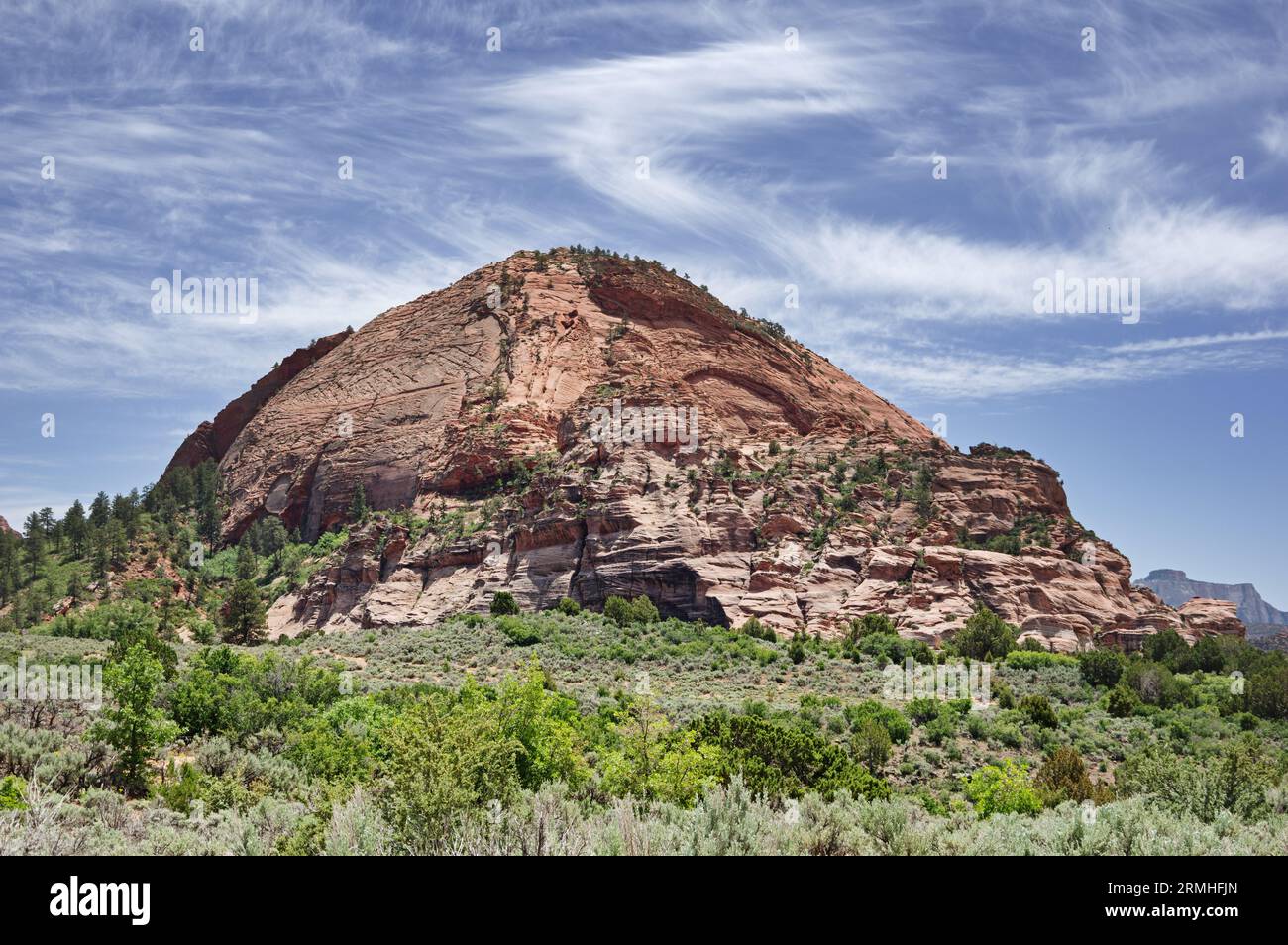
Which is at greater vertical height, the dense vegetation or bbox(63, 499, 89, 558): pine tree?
bbox(63, 499, 89, 558): pine tree

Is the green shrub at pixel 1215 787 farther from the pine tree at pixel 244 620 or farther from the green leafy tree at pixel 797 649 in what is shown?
the pine tree at pixel 244 620

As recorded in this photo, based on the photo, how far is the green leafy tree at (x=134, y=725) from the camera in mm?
15359

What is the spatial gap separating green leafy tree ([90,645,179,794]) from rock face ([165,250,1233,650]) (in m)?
34.6

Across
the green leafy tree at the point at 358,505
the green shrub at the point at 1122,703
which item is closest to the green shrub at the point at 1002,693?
the green shrub at the point at 1122,703

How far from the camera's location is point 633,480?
55906 mm

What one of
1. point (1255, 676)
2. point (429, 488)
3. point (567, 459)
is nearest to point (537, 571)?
point (567, 459)

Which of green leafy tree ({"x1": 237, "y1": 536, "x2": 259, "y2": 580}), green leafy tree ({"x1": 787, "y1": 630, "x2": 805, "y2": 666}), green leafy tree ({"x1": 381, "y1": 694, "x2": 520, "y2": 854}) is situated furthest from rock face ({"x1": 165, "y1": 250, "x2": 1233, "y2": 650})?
green leafy tree ({"x1": 381, "y1": 694, "x2": 520, "y2": 854})

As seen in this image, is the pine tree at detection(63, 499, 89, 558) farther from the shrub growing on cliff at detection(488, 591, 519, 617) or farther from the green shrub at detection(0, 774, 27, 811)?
the green shrub at detection(0, 774, 27, 811)

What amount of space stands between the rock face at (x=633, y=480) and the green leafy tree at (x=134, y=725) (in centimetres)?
3456

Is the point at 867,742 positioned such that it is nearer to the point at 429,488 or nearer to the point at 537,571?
the point at 537,571

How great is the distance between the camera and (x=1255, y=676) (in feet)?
117

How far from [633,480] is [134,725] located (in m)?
41.4

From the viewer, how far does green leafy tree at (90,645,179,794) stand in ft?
50.4
